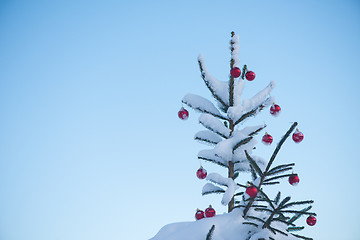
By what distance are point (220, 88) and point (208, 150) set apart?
106 centimetres

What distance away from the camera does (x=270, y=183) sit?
108 inches

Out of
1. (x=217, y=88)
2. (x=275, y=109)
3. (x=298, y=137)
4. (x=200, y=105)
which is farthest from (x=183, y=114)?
(x=298, y=137)

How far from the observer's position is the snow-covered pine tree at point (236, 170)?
8.09 ft

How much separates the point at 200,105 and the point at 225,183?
1252mm

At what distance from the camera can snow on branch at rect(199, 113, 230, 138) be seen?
3461 mm

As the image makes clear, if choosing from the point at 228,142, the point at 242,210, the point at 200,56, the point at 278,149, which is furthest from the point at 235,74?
the point at 242,210

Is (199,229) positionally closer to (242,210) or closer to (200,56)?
(242,210)

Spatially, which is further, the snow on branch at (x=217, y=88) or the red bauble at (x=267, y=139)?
the snow on branch at (x=217, y=88)

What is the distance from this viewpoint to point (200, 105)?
3807mm

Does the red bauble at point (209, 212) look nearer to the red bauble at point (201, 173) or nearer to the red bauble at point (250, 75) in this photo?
the red bauble at point (201, 173)

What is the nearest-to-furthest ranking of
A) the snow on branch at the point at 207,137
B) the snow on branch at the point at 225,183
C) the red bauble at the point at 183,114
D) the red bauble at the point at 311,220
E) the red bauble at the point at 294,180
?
the red bauble at the point at 294,180 → the snow on branch at the point at 225,183 → the red bauble at the point at 311,220 → the snow on branch at the point at 207,137 → the red bauble at the point at 183,114

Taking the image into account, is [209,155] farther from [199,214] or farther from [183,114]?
[183,114]

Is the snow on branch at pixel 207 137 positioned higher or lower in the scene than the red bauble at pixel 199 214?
higher

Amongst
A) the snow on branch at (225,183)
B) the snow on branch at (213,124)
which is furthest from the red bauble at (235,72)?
the snow on branch at (225,183)
